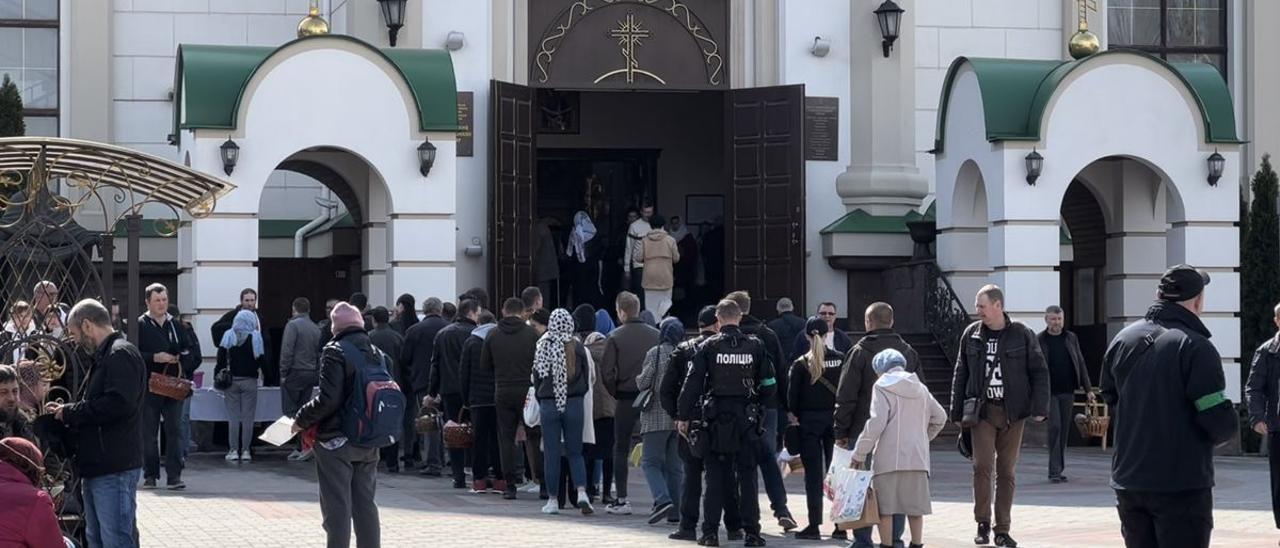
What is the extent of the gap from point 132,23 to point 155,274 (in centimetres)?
328

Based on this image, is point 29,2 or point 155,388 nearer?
point 155,388

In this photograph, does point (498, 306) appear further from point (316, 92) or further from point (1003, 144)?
point (1003, 144)

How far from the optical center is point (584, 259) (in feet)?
95.5

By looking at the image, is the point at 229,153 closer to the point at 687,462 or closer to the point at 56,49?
the point at 56,49

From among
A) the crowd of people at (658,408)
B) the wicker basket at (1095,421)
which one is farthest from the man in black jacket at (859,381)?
the wicker basket at (1095,421)

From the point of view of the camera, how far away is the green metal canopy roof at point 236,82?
75.4 feet

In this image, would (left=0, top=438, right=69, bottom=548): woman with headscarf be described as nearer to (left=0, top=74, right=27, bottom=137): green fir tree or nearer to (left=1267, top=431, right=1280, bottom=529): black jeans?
(left=1267, top=431, right=1280, bottom=529): black jeans

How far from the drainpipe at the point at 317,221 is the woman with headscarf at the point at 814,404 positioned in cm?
1325

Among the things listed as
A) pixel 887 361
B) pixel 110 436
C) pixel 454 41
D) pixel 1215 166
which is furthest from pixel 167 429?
pixel 1215 166

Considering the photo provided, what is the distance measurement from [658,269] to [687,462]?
10762 millimetres

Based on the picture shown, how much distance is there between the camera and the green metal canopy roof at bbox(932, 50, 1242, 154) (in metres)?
24.0

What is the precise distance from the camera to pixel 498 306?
25.7 m

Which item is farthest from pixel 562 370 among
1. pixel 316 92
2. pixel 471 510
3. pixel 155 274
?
pixel 155 274

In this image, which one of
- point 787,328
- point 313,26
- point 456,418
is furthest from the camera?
point 313,26
